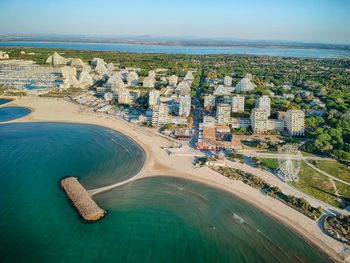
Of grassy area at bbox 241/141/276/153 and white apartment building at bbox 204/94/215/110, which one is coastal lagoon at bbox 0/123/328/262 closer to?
grassy area at bbox 241/141/276/153

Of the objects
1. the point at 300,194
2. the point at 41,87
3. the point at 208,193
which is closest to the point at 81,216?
the point at 208,193

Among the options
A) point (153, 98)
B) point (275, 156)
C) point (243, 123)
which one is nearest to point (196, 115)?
point (153, 98)

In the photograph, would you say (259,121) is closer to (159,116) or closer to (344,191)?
(159,116)

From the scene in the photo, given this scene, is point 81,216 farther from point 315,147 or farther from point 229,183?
point 315,147

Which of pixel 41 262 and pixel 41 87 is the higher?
pixel 41 87

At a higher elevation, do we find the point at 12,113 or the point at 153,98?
the point at 153,98

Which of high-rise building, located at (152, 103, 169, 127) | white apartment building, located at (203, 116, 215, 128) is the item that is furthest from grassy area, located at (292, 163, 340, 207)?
high-rise building, located at (152, 103, 169, 127)
